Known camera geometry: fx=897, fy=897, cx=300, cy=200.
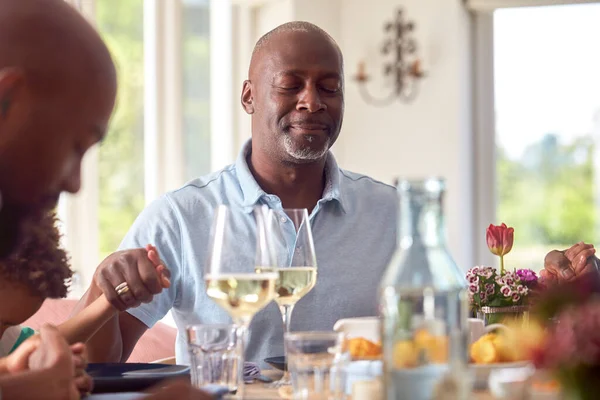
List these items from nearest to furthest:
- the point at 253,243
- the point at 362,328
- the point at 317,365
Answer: the point at 317,365
the point at 362,328
the point at 253,243

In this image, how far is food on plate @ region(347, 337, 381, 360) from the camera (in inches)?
47.2

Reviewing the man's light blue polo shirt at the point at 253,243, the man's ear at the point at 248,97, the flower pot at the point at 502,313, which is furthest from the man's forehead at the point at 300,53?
the flower pot at the point at 502,313

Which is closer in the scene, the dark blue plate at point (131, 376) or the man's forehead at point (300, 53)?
the dark blue plate at point (131, 376)

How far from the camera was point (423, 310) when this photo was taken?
0.97m

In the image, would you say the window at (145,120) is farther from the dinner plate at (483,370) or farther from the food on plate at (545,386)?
the food on plate at (545,386)

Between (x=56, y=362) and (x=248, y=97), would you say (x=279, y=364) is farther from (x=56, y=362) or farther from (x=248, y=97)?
(x=248, y=97)

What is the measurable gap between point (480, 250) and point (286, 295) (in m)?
3.80

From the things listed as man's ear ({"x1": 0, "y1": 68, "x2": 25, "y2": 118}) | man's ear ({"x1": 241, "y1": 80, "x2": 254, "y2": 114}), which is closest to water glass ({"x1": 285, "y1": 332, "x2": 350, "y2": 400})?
man's ear ({"x1": 0, "y1": 68, "x2": 25, "y2": 118})

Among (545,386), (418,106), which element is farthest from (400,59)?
(545,386)

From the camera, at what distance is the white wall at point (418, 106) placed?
4906 mm

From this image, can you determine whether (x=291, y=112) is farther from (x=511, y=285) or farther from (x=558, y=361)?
(x=558, y=361)

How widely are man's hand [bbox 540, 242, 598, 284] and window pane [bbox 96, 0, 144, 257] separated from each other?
2737 mm

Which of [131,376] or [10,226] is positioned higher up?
A: [10,226]

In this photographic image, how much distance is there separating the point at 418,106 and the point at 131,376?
392 centimetres
